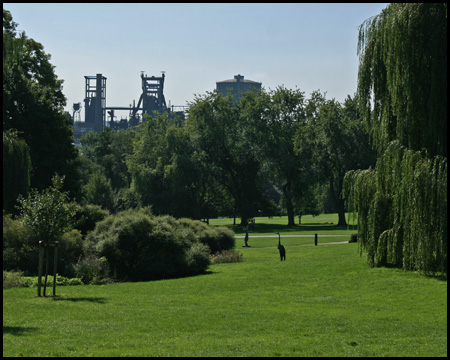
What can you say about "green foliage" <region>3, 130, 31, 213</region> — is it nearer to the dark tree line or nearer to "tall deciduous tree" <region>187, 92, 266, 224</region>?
the dark tree line

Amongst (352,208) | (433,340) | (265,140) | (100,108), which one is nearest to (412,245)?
(352,208)

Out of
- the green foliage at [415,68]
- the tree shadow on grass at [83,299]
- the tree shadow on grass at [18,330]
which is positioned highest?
the green foliage at [415,68]

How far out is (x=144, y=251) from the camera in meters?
31.2

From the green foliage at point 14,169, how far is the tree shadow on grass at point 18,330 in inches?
595

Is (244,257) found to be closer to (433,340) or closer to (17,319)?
(17,319)

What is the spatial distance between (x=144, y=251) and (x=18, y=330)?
55.7 ft

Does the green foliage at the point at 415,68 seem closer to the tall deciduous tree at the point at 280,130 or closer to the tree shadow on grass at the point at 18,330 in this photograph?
the tree shadow on grass at the point at 18,330

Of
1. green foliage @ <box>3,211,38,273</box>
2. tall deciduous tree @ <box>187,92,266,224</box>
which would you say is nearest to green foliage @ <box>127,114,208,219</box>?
tall deciduous tree @ <box>187,92,266,224</box>

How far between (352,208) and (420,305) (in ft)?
32.1

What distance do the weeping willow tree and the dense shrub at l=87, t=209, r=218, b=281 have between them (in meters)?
10.1

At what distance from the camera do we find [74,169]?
43625 mm

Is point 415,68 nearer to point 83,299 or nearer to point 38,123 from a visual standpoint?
point 83,299

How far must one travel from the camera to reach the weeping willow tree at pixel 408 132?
20.8 meters

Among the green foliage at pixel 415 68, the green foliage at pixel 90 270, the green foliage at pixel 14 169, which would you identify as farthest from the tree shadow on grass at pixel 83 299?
the green foliage at pixel 415 68
